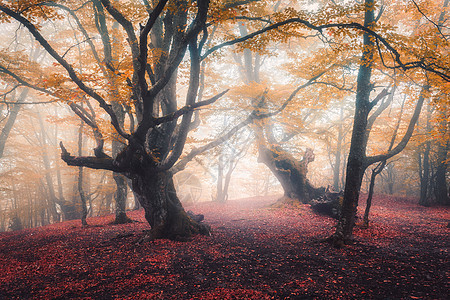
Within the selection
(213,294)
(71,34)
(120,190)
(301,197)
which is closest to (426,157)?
(301,197)

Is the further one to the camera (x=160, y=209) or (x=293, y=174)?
(x=293, y=174)

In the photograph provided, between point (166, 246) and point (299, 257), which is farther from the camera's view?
point (166, 246)

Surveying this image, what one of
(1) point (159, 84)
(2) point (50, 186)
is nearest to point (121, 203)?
(1) point (159, 84)

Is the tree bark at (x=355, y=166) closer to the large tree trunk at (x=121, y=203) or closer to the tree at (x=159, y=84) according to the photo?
the tree at (x=159, y=84)

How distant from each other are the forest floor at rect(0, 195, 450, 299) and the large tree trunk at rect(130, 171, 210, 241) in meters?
0.50

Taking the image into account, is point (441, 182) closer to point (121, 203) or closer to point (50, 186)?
point (121, 203)

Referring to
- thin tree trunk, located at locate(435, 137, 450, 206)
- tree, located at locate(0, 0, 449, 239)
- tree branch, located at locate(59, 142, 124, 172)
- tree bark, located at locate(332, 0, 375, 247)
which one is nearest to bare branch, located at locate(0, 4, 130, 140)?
tree, located at locate(0, 0, 449, 239)

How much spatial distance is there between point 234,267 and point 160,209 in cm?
319

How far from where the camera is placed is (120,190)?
405 inches

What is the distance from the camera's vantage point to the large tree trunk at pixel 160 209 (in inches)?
247

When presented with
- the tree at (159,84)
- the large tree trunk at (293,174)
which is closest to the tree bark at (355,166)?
the tree at (159,84)

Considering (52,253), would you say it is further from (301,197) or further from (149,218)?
(301,197)

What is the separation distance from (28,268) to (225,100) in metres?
9.22

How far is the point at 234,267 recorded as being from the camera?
173 inches
